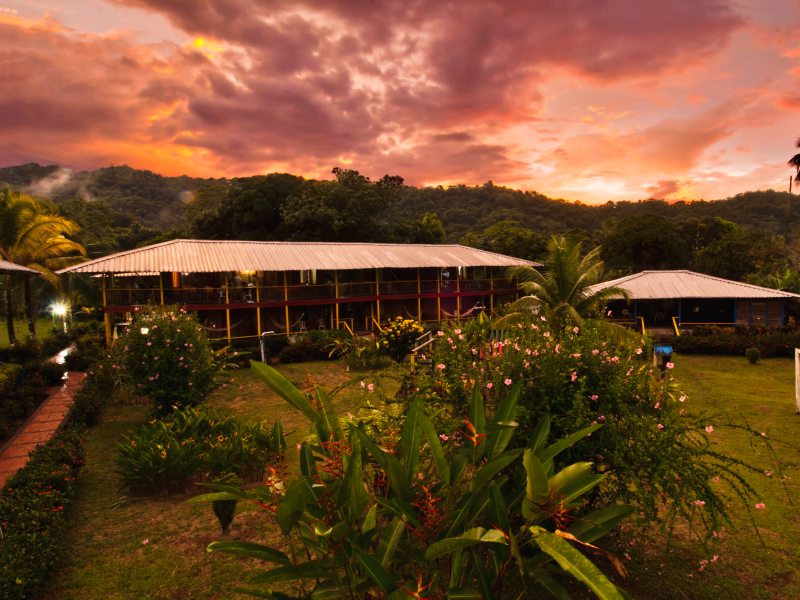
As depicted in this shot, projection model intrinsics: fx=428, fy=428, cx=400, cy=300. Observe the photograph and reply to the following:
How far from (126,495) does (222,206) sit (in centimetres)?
3425

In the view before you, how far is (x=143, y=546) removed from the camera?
552 centimetres

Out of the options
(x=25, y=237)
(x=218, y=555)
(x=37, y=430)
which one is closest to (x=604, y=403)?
(x=218, y=555)

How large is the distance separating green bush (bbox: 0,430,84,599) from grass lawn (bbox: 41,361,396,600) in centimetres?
29

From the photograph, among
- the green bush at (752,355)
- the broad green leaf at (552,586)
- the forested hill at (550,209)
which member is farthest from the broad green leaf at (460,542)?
the forested hill at (550,209)

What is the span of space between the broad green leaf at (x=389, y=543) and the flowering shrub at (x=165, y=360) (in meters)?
7.58

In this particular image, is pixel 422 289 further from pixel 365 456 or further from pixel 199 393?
pixel 365 456

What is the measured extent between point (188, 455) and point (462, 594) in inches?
228

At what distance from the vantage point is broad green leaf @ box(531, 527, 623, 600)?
1.85 meters

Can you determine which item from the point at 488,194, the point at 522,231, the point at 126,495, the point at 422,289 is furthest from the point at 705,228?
the point at 126,495

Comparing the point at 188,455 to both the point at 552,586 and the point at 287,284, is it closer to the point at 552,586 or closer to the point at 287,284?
the point at 552,586

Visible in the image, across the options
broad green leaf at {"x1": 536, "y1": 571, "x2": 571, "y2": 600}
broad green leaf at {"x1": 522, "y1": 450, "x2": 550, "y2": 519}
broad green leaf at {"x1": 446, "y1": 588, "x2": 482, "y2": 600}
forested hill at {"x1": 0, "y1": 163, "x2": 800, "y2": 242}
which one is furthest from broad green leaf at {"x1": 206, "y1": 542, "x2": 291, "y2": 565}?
forested hill at {"x1": 0, "y1": 163, "x2": 800, "y2": 242}

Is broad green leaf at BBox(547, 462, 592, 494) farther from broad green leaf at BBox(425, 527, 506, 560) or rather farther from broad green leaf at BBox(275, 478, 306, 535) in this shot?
broad green leaf at BBox(275, 478, 306, 535)

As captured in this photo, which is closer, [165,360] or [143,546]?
[143,546]

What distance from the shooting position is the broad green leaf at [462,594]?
242 centimetres
